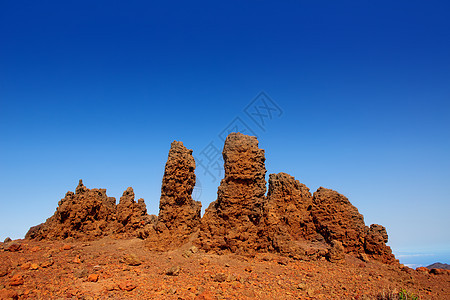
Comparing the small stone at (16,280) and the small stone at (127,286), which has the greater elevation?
the small stone at (127,286)

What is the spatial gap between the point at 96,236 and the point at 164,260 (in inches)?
283

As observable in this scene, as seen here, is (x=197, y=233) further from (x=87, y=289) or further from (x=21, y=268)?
Result: (x=21, y=268)

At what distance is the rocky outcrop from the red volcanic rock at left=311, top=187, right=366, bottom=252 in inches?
460

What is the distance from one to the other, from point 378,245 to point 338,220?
2.24 m


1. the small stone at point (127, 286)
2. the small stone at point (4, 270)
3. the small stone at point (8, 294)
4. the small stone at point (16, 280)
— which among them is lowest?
the small stone at point (8, 294)

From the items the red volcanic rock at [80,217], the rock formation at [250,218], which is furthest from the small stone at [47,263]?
the red volcanic rock at [80,217]

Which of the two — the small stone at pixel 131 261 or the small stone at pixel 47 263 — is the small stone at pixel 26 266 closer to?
the small stone at pixel 47 263

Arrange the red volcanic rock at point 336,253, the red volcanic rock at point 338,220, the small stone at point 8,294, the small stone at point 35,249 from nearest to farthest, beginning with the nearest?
A: the small stone at point 8,294 → the small stone at point 35,249 → the red volcanic rock at point 336,253 → the red volcanic rock at point 338,220

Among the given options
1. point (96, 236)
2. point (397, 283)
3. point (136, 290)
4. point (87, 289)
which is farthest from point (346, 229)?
point (96, 236)

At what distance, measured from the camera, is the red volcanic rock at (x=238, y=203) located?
42.9 ft

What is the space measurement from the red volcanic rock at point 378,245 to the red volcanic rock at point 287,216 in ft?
8.10

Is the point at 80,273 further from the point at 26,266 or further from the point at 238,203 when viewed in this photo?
the point at 238,203

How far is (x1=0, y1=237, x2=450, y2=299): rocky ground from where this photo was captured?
8.62 meters

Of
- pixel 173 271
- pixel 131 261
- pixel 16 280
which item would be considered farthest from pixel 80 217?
pixel 173 271
